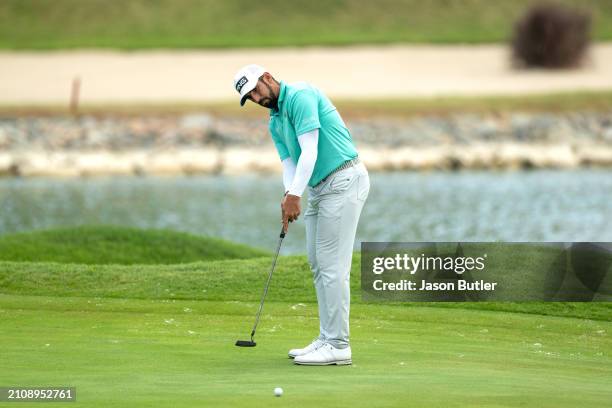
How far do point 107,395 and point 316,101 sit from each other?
2.22 meters

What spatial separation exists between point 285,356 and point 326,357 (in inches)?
18.8

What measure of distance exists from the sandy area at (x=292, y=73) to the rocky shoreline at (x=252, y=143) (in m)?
2.86

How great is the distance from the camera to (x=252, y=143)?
39906 millimetres

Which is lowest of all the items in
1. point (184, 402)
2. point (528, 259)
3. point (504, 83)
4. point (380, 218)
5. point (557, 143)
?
point (184, 402)

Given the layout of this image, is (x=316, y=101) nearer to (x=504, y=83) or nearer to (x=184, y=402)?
(x=184, y=402)

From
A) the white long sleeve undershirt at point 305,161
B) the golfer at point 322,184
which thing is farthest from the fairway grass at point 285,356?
the white long sleeve undershirt at point 305,161

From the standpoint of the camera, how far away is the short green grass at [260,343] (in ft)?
22.9

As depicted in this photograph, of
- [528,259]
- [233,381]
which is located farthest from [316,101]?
[528,259]

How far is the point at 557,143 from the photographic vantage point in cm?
3994

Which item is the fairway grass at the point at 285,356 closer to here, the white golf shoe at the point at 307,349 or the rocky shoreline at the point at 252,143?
the white golf shoe at the point at 307,349

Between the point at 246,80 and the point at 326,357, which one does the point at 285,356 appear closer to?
the point at 326,357

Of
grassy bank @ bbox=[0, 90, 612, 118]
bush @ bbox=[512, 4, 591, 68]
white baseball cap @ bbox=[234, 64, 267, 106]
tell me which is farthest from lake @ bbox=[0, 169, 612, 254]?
white baseball cap @ bbox=[234, 64, 267, 106]

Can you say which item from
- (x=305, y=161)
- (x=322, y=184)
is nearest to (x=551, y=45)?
(x=322, y=184)

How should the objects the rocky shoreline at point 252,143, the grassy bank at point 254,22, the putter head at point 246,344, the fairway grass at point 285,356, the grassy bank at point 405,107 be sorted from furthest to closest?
the grassy bank at point 254,22
the grassy bank at point 405,107
the rocky shoreline at point 252,143
the putter head at point 246,344
the fairway grass at point 285,356
